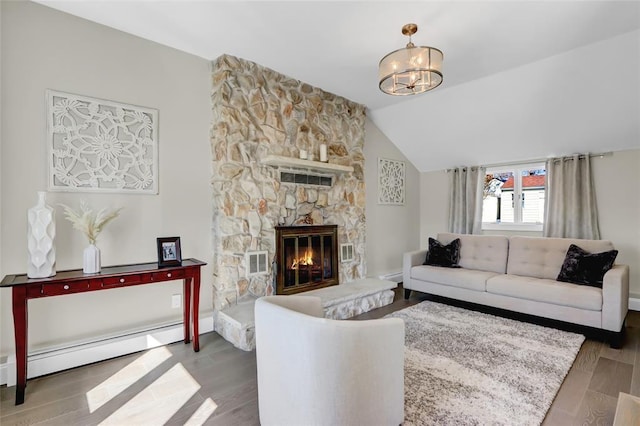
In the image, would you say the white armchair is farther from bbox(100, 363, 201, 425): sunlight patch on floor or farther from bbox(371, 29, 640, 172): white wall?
bbox(371, 29, 640, 172): white wall

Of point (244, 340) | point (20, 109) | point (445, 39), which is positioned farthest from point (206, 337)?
point (445, 39)

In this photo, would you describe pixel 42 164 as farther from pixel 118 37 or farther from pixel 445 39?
pixel 445 39

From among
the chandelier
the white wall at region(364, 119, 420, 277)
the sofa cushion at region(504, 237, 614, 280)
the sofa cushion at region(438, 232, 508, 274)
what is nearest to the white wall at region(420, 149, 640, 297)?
the sofa cushion at region(504, 237, 614, 280)

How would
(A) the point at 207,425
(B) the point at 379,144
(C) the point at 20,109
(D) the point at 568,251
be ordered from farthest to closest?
1. (B) the point at 379,144
2. (D) the point at 568,251
3. (C) the point at 20,109
4. (A) the point at 207,425

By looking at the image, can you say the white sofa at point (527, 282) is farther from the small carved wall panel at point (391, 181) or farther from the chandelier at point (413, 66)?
the chandelier at point (413, 66)

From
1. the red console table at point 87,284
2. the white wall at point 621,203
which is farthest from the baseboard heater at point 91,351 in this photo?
the white wall at point 621,203

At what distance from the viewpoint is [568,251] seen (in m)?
3.47

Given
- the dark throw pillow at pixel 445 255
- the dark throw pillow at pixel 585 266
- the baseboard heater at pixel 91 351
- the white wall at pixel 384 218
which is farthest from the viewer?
the white wall at pixel 384 218

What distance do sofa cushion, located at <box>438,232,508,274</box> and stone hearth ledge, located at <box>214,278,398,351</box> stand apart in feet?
3.72

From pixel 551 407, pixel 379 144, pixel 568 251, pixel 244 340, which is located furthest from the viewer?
pixel 379 144

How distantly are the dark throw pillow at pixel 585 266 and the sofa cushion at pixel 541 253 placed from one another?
0.13m

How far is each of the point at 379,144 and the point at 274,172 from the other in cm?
229

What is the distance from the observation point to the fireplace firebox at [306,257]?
3586 mm

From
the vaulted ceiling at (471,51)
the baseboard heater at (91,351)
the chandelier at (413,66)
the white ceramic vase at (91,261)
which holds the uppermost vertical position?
the vaulted ceiling at (471,51)
